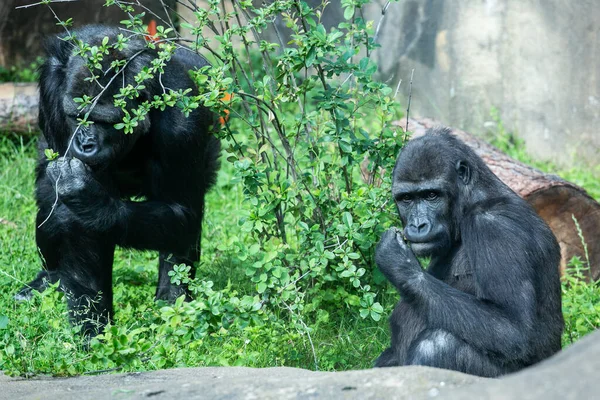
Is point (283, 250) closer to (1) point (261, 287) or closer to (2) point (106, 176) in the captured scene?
(1) point (261, 287)

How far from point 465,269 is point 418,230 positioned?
32 centimetres

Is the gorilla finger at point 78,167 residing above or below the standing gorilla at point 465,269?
above

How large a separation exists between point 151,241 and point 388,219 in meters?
1.53

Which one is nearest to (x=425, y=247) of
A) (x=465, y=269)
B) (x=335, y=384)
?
(x=465, y=269)

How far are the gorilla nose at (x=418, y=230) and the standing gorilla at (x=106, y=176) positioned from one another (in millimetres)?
1541

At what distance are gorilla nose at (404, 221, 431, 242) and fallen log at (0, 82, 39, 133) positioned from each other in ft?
17.3

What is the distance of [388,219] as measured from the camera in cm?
518

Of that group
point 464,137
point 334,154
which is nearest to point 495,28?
point 464,137

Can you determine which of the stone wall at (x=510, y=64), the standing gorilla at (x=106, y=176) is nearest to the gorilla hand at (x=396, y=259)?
the standing gorilla at (x=106, y=176)

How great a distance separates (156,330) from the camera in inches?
205

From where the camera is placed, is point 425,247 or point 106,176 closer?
point 425,247

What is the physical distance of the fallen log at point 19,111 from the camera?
8.38m

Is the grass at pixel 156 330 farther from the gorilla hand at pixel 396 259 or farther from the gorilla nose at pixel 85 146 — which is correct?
the gorilla nose at pixel 85 146

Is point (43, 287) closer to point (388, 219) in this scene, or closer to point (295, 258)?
point (295, 258)
